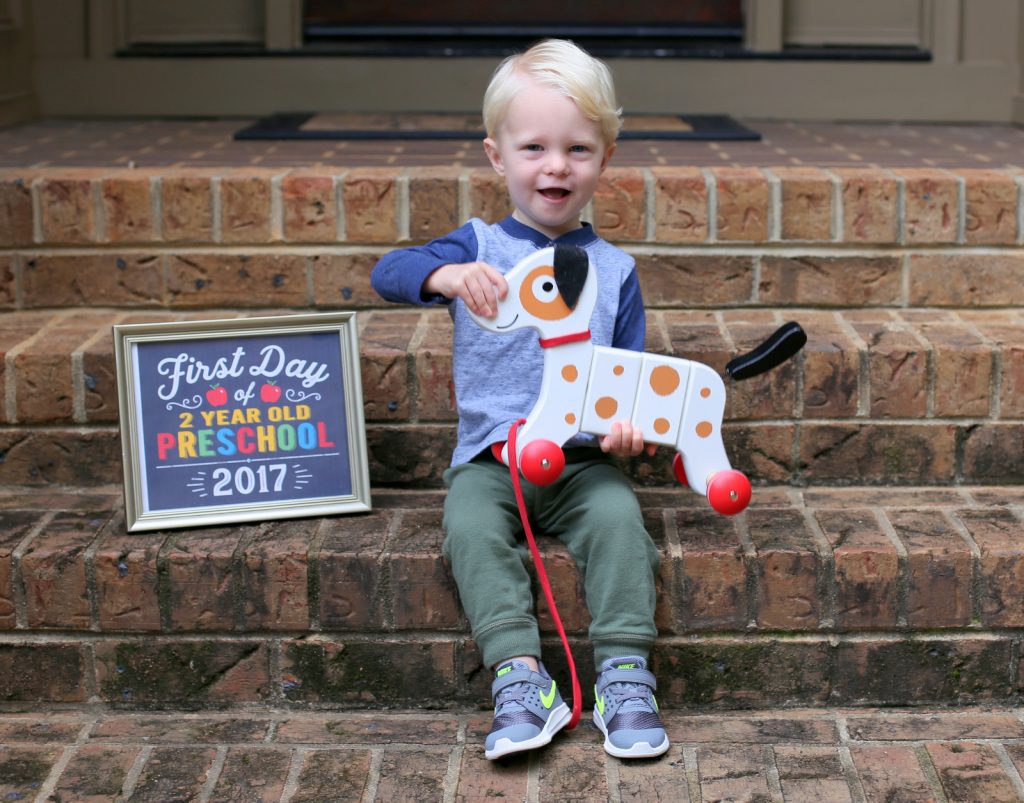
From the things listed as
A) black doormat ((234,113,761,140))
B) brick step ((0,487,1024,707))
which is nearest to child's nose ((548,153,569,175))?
brick step ((0,487,1024,707))

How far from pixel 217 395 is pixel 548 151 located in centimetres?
77

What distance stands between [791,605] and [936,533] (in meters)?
0.31

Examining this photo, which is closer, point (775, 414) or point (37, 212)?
point (775, 414)

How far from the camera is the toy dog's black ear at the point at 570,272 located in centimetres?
219

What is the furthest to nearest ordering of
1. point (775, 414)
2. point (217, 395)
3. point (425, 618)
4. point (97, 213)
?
point (97, 213) → point (775, 414) → point (217, 395) → point (425, 618)

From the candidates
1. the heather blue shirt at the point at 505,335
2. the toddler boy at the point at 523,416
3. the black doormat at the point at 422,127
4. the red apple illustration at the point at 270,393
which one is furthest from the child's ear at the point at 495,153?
the black doormat at the point at 422,127

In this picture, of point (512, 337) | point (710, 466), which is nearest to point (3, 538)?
point (512, 337)

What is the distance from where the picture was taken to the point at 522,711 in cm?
219

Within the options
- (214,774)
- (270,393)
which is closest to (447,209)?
(270,393)

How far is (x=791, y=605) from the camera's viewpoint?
238cm

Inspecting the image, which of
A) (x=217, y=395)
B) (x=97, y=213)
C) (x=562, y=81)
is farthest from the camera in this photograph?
(x=97, y=213)

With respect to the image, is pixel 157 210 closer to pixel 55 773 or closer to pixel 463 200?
pixel 463 200

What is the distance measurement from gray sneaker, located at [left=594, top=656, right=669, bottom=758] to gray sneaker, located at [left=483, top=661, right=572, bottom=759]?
0.07 meters

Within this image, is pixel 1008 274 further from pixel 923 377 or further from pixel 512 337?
pixel 512 337
